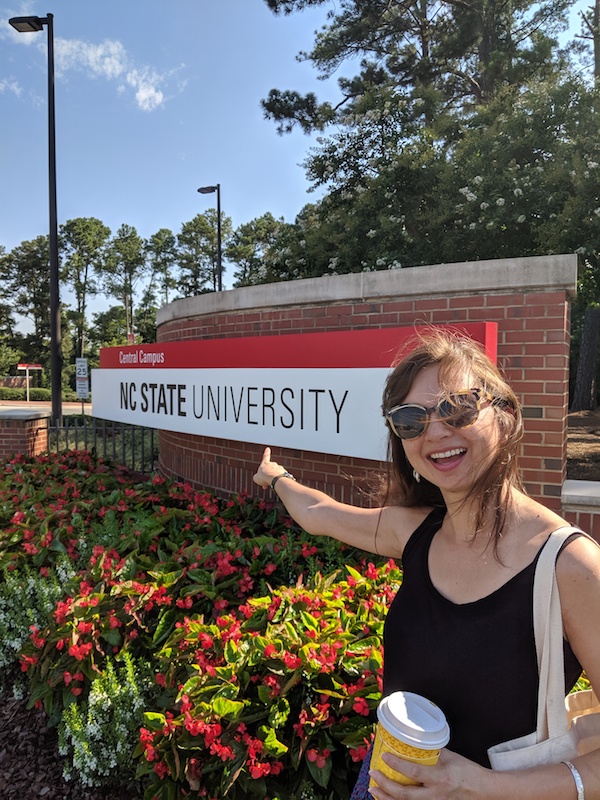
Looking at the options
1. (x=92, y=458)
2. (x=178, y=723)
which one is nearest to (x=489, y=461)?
(x=178, y=723)

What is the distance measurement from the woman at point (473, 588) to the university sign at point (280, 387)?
1812mm

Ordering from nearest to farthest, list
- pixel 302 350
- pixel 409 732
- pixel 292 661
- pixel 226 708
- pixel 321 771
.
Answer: pixel 409 732 < pixel 321 771 < pixel 226 708 < pixel 292 661 < pixel 302 350

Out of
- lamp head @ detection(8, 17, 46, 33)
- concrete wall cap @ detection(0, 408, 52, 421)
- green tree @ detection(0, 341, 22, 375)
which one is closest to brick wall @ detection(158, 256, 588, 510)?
concrete wall cap @ detection(0, 408, 52, 421)

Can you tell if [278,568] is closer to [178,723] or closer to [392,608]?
[178,723]

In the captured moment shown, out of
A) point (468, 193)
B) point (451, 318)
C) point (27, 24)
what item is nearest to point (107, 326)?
point (27, 24)

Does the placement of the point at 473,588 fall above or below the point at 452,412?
below

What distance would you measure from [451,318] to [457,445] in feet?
7.59

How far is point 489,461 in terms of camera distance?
1219mm

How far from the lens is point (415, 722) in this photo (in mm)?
955

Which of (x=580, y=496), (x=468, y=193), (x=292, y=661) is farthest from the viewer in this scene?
(x=468, y=193)

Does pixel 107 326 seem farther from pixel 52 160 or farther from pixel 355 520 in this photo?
pixel 355 520

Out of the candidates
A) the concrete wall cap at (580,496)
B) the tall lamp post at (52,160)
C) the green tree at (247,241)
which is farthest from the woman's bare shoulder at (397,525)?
the green tree at (247,241)

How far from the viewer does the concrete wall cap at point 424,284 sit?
3068 millimetres

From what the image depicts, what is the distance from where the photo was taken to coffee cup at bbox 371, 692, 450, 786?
931 mm
